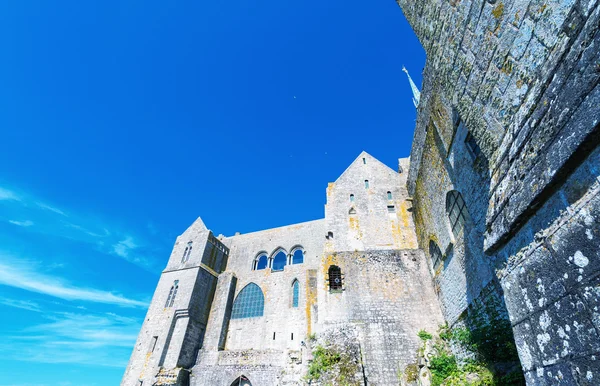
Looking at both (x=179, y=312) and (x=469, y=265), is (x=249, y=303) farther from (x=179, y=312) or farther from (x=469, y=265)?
(x=469, y=265)

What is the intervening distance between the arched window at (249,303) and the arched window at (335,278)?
9.68 m

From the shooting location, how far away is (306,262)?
837 inches

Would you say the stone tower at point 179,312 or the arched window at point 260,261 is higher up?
the arched window at point 260,261

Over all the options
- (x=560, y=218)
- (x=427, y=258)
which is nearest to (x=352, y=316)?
(x=427, y=258)

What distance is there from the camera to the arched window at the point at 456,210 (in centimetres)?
859

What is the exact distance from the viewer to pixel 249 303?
67.0 ft

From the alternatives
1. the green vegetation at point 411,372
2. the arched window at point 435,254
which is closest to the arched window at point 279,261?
the arched window at point 435,254

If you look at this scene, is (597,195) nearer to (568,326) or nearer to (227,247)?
(568,326)

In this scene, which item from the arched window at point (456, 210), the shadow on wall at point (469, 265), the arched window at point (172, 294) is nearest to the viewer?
the shadow on wall at point (469, 265)

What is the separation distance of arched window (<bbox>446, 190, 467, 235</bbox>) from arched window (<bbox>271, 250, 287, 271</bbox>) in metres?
15.0

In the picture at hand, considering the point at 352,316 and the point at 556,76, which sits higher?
the point at 352,316

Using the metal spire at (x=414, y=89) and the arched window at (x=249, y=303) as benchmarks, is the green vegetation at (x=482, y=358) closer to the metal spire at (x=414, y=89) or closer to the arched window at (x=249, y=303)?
the arched window at (x=249, y=303)

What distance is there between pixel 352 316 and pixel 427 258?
3958 mm

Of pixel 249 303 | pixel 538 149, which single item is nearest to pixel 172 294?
pixel 249 303
